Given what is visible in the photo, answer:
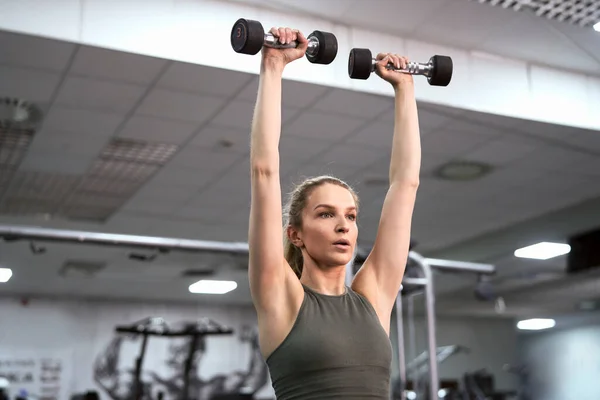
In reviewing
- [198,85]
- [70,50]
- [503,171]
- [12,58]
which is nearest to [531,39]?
[503,171]

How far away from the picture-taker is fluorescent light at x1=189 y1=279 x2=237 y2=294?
34.7 ft

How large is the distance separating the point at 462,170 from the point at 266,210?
15.9ft

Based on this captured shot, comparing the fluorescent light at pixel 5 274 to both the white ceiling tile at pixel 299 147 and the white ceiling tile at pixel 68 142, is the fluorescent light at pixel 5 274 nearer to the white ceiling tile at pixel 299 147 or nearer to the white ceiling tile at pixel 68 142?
the white ceiling tile at pixel 68 142

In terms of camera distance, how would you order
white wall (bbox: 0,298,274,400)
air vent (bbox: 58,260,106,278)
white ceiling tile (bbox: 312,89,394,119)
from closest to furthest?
white ceiling tile (bbox: 312,89,394,119), air vent (bbox: 58,260,106,278), white wall (bbox: 0,298,274,400)

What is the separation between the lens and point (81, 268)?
923 cm

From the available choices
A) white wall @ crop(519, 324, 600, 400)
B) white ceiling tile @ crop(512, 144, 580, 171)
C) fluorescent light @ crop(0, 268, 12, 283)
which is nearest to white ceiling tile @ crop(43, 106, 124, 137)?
white ceiling tile @ crop(512, 144, 580, 171)

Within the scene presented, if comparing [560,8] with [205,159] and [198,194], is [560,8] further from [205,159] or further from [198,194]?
[198,194]

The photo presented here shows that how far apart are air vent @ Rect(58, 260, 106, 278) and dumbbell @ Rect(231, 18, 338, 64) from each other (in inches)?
313

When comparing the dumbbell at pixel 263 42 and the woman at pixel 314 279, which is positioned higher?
the dumbbell at pixel 263 42

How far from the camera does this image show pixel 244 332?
1241cm

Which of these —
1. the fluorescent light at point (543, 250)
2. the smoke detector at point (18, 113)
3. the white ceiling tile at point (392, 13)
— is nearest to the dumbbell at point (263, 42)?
the white ceiling tile at point (392, 13)

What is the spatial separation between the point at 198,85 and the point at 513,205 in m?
3.85

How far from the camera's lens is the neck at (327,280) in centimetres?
140

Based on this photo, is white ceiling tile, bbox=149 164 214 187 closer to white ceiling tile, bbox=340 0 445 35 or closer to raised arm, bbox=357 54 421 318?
white ceiling tile, bbox=340 0 445 35
